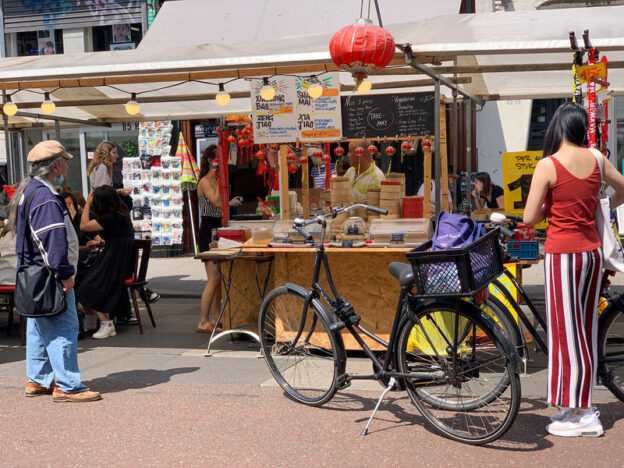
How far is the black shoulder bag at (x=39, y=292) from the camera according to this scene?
5355 millimetres

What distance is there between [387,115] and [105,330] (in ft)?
12.3

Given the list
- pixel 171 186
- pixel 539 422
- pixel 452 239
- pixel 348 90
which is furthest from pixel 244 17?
pixel 539 422

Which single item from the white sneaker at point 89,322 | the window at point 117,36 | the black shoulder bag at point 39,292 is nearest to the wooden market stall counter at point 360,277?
the black shoulder bag at point 39,292

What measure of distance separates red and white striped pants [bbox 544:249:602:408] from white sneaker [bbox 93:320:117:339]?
4964 millimetres

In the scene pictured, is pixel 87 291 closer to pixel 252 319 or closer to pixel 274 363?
pixel 252 319

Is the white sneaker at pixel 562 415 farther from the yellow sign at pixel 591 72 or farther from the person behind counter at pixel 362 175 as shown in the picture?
the person behind counter at pixel 362 175

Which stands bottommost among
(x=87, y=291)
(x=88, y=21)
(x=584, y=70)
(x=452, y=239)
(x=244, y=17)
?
(x=87, y=291)

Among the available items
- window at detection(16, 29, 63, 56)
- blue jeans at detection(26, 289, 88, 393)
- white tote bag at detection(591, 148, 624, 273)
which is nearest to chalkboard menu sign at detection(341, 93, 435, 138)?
white tote bag at detection(591, 148, 624, 273)

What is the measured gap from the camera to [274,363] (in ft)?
18.4

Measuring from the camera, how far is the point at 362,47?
234 inches

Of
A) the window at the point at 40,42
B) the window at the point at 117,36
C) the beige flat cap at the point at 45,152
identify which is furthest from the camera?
the window at the point at 40,42

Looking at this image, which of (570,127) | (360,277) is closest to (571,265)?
(570,127)

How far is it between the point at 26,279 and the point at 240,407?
→ 1797 millimetres

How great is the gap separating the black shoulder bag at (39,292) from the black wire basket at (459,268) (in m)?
2.58
